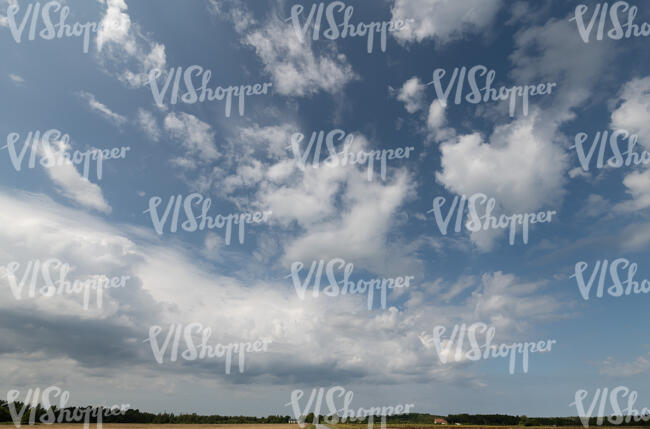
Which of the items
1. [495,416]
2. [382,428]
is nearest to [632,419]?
[495,416]

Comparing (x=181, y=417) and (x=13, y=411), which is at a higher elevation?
(x=13, y=411)

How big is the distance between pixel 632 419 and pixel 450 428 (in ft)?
236

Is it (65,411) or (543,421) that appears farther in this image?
(543,421)

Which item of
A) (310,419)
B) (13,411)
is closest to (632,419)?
(310,419)

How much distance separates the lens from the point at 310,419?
165625 mm

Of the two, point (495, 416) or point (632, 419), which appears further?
point (495, 416)

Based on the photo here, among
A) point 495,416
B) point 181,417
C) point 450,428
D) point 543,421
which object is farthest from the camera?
point 495,416

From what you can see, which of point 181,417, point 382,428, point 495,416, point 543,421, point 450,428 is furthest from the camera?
point 495,416

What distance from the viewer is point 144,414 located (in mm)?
165250

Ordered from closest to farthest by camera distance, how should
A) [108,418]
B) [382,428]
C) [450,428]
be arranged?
1. [382,428]
2. [450,428]
3. [108,418]

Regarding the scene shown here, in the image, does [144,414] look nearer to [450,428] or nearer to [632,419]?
[450,428]

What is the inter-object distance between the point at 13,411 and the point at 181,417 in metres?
82.8

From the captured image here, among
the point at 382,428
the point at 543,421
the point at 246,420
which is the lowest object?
the point at 246,420

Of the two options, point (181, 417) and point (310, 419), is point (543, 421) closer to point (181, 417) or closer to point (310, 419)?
point (310, 419)
